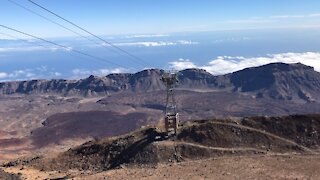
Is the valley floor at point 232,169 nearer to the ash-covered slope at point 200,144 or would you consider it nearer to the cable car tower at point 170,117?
the ash-covered slope at point 200,144

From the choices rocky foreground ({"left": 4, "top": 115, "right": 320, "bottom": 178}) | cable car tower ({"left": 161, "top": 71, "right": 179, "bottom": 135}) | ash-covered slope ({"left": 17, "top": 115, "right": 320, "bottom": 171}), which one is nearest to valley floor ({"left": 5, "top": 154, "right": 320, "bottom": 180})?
rocky foreground ({"left": 4, "top": 115, "right": 320, "bottom": 178})

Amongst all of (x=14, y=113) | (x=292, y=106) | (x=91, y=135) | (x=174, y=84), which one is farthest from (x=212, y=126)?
(x=14, y=113)

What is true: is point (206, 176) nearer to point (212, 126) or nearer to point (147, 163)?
point (147, 163)

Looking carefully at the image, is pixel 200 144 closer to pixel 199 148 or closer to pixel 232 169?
pixel 199 148

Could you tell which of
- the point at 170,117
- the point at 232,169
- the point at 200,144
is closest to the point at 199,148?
the point at 200,144

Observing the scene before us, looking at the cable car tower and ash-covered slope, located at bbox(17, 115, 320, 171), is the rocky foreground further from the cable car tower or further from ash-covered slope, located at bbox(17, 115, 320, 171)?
the cable car tower

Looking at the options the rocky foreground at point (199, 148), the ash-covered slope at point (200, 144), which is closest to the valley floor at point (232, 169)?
the rocky foreground at point (199, 148)
